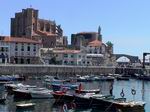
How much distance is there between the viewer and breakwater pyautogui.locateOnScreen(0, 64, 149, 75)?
399ft

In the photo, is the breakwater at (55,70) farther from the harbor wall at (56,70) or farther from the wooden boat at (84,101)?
the wooden boat at (84,101)

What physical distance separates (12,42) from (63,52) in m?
21.2

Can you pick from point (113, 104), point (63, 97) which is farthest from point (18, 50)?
point (113, 104)

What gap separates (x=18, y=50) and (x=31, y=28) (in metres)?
31.7

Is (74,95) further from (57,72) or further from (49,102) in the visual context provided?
(57,72)

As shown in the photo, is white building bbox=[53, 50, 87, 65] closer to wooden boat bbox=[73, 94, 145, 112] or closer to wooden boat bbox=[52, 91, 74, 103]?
wooden boat bbox=[52, 91, 74, 103]

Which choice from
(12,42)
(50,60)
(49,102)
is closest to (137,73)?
(50,60)

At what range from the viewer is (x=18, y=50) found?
473 ft

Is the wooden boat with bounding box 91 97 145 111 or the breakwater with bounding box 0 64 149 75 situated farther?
the breakwater with bounding box 0 64 149 75

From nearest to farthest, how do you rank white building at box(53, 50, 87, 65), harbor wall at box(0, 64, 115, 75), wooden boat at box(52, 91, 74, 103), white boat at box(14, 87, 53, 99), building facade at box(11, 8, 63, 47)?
wooden boat at box(52, 91, 74, 103)
white boat at box(14, 87, 53, 99)
harbor wall at box(0, 64, 115, 75)
white building at box(53, 50, 87, 65)
building facade at box(11, 8, 63, 47)

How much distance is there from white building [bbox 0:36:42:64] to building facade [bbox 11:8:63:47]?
23.8m

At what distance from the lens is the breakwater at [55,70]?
4786 inches

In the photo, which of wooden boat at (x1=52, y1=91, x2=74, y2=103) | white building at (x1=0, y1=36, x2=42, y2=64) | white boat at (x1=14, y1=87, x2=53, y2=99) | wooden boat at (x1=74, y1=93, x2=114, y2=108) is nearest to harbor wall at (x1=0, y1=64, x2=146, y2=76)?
white building at (x1=0, y1=36, x2=42, y2=64)

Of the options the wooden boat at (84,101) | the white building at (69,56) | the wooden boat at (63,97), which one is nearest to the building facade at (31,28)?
the white building at (69,56)
